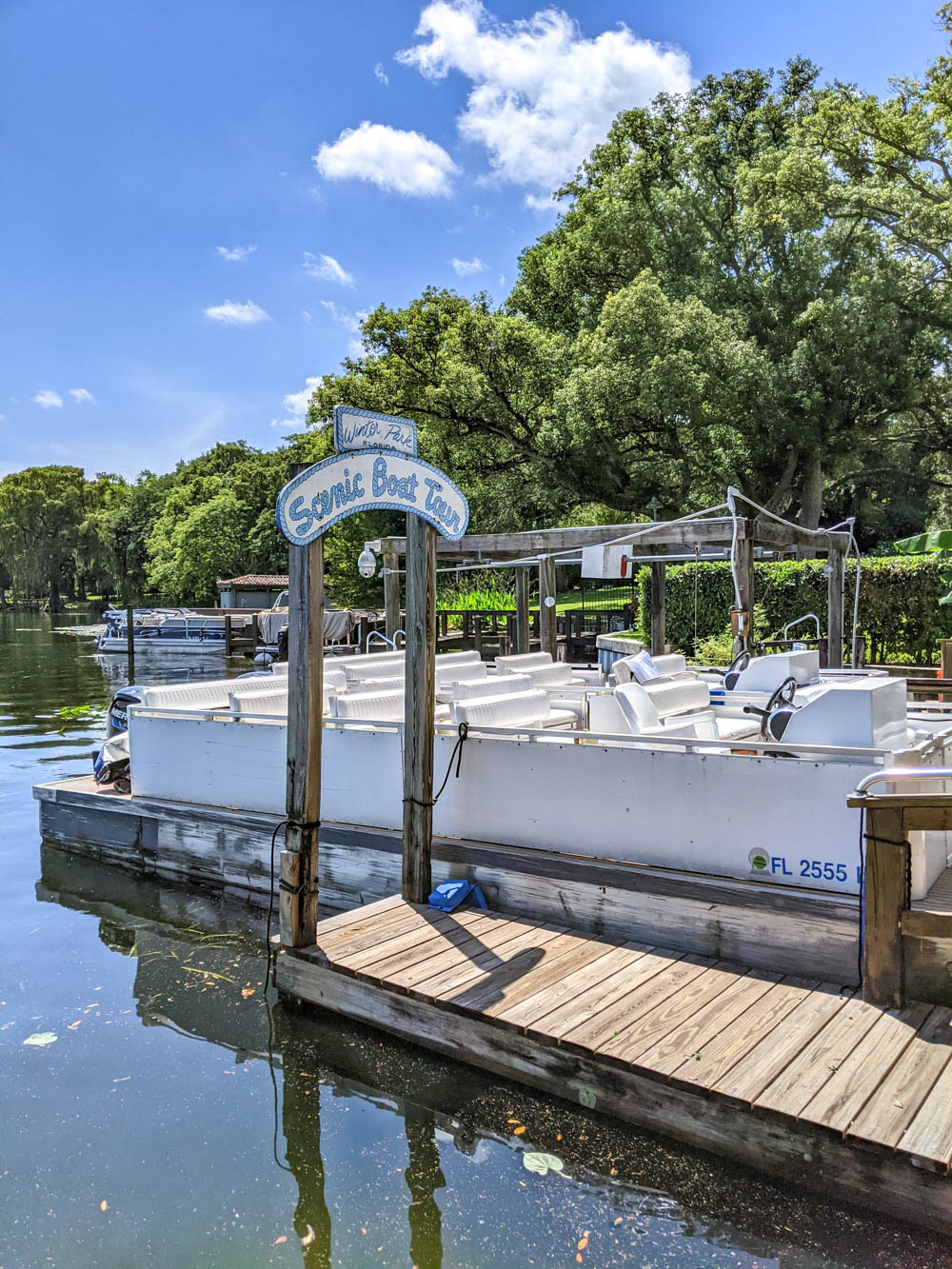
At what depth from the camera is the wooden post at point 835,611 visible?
1080cm

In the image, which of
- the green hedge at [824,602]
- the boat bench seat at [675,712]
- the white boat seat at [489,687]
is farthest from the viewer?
the green hedge at [824,602]

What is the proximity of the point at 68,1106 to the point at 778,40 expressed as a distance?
102 ft

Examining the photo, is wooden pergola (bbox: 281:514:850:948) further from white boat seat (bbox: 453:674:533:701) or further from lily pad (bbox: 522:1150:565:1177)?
lily pad (bbox: 522:1150:565:1177)

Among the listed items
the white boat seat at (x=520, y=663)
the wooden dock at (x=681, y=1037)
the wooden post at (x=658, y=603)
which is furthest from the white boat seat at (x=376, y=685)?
the wooden post at (x=658, y=603)

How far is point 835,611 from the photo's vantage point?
1120cm

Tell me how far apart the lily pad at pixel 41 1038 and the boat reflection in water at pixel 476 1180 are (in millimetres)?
621

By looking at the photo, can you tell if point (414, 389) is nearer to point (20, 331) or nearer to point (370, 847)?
point (370, 847)

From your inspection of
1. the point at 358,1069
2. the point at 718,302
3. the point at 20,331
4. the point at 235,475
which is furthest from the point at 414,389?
the point at 20,331

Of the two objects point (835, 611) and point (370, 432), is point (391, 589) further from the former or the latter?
point (370, 432)

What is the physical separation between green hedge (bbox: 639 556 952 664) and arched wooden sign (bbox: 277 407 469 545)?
10.4 meters

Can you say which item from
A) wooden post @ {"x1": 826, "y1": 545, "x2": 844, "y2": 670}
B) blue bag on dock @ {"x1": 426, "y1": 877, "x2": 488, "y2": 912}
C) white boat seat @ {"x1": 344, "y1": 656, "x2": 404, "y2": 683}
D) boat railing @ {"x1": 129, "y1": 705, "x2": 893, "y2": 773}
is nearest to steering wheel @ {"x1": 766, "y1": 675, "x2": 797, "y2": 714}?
boat railing @ {"x1": 129, "y1": 705, "x2": 893, "y2": 773}

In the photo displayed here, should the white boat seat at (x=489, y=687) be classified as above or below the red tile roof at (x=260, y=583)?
below

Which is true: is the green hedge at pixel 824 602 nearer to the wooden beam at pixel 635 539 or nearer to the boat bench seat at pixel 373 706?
the wooden beam at pixel 635 539

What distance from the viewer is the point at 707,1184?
3.69 m
